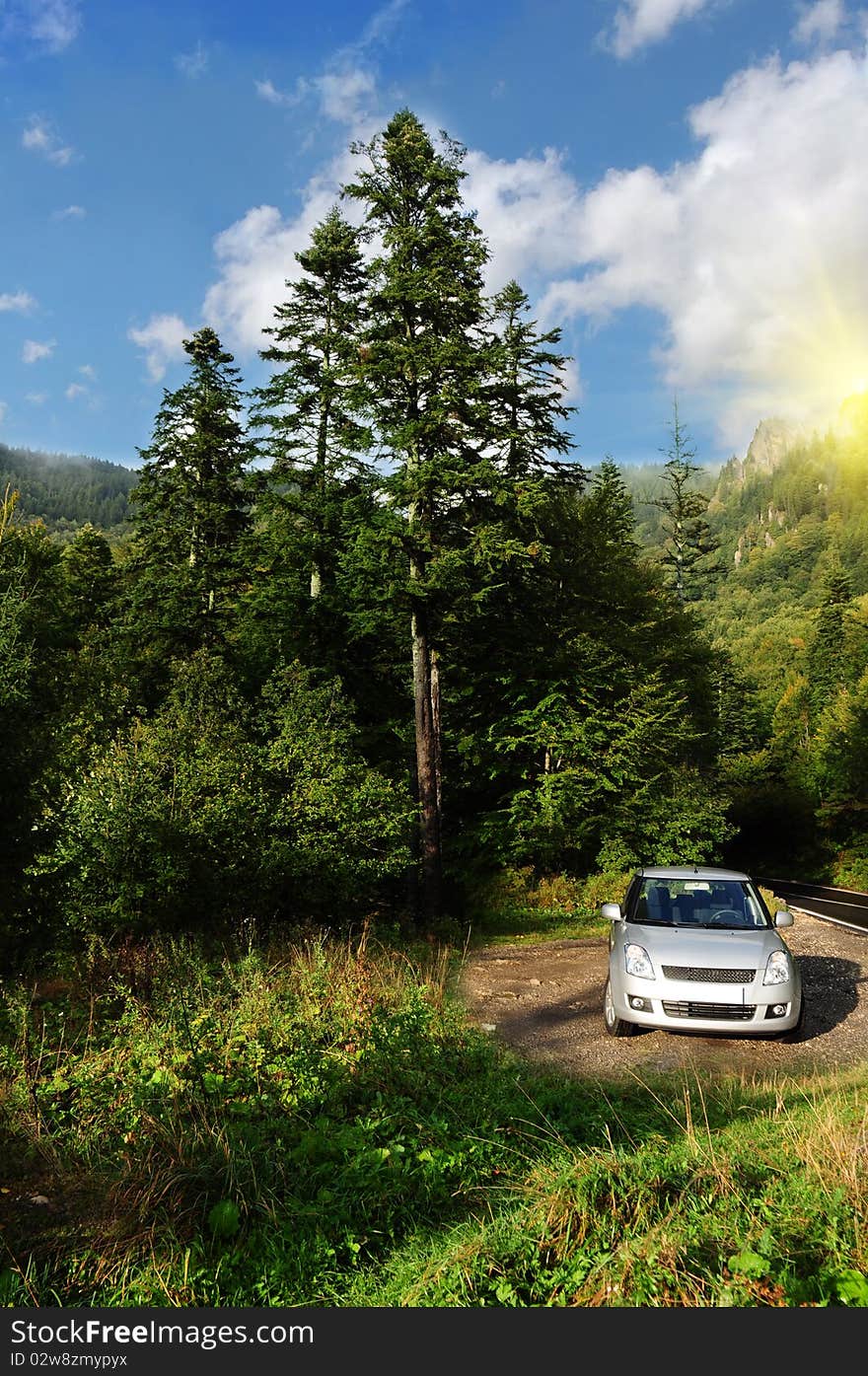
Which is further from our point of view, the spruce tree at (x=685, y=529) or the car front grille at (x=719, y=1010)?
the spruce tree at (x=685, y=529)

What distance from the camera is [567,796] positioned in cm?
2064

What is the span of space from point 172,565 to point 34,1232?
2452 cm

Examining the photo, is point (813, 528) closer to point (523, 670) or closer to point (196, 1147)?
point (523, 670)

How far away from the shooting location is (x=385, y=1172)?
4523mm

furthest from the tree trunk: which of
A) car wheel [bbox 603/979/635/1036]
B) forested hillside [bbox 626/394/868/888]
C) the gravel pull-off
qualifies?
forested hillside [bbox 626/394/868/888]

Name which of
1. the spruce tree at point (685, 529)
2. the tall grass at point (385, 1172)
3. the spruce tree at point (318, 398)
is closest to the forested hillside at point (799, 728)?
the spruce tree at point (685, 529)

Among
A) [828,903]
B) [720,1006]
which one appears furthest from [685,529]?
[720,1006]

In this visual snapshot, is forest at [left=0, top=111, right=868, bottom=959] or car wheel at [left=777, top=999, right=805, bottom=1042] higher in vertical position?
forest at [left=0, top=111, right=868, bottom=959]

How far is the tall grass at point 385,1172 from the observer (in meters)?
3.43

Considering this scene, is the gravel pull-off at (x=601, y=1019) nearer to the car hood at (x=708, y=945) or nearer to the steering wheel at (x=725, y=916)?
the car hood at (x=708, y=945)

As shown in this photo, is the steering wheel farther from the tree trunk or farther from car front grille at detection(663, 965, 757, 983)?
the tree trunk

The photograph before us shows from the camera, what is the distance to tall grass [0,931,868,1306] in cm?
343

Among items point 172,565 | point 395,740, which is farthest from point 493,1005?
point 172,565

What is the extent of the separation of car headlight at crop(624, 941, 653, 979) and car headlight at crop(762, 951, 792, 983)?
1052 millimetres
